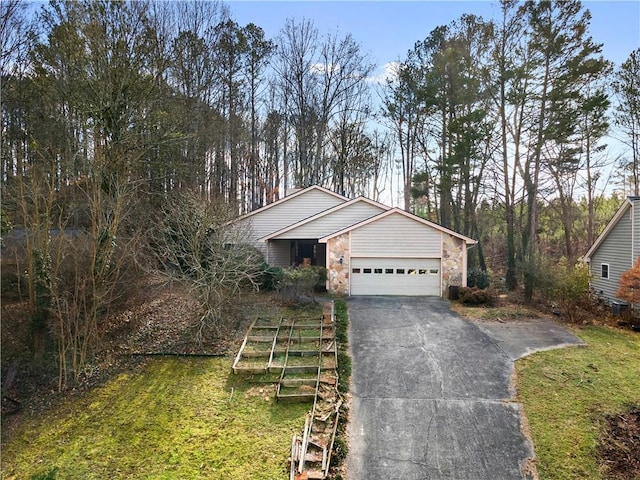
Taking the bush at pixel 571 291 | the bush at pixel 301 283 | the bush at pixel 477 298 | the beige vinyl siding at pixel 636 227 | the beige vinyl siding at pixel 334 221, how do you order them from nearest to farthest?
the bush at pixel 571 291 < the beige vinyl siding at pixel 636 227 < the bush at pixel 301 283 < the bush at pixel 477 298 < the beige vinyl siding at pixel 334 221

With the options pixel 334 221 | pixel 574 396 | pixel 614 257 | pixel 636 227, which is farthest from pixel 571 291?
pixel 334 221

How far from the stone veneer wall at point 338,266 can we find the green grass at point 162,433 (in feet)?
26.0

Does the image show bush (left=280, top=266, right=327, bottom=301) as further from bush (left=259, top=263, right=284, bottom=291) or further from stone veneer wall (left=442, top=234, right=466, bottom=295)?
stone veneer wall (left=442, top=234, right=466, bottom=295)

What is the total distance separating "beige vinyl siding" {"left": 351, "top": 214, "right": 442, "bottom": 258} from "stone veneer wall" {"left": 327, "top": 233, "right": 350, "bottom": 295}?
0.39 meters

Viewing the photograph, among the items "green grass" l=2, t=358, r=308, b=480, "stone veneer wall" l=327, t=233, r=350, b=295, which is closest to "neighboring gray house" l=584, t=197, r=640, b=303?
"stone veneer wall" l=327, t=233, r=350, b=295

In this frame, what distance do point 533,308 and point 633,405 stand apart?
7340 millimetres

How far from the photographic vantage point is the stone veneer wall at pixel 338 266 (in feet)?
53.9

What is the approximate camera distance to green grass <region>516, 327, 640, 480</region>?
249 inches

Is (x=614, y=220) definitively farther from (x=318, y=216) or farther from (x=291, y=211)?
(x=291, y=211)

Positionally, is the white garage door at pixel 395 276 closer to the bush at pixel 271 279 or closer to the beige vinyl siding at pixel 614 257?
the bush at pixel 271 279

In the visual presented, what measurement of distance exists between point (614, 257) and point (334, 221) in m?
12.3

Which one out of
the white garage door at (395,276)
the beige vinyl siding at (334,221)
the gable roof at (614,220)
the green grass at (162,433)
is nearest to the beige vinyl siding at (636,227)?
the gable roof at (614,220)

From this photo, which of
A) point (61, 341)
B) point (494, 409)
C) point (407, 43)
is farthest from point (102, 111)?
point (407, 43)

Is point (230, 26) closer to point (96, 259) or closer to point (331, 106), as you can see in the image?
point (331, 106)
